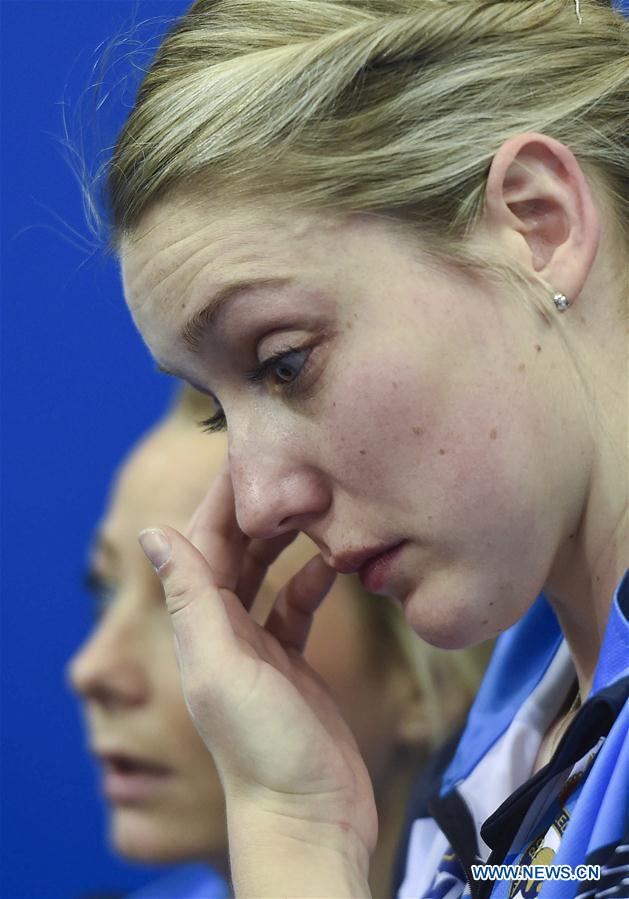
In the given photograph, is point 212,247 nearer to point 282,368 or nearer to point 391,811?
point 282,368

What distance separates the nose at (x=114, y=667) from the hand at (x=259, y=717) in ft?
1.26

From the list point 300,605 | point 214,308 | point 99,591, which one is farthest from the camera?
point 99,591

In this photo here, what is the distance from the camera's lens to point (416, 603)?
3.04ft

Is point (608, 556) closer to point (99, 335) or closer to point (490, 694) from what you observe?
point (490, 694)

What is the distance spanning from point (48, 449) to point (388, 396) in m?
0.98

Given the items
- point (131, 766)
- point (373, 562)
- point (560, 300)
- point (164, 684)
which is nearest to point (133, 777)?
point (131, 766)

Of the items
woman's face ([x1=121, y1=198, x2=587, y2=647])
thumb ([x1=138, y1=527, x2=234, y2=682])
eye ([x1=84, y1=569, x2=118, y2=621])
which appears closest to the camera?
woman's face ([x1=121, y1=198, x2=587, y2=647])

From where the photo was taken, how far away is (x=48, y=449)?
1738 mm

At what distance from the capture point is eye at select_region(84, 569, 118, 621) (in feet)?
5.28

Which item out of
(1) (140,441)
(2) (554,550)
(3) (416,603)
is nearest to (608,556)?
(2) (554,550)

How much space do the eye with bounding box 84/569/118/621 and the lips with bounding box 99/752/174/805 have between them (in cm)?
20

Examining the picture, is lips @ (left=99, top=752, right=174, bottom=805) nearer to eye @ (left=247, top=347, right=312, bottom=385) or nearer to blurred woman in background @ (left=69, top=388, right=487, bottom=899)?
blurred woman in background @ (left=69, top=388, right=487, bottom=899)

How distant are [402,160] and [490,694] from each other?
1.90 ft

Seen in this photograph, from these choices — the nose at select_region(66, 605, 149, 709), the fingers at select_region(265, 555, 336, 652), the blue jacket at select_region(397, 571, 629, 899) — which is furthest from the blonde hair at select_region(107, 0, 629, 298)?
the nose at select_region(66, 605, 149, 709)
